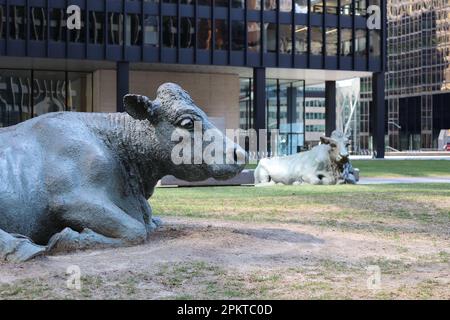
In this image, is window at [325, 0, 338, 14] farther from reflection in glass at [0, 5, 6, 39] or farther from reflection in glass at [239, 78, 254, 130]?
reflection in glass at [0, 5, 6, 39]

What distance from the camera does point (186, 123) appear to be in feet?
25.7

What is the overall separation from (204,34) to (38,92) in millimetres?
14863

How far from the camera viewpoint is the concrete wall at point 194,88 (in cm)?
5678

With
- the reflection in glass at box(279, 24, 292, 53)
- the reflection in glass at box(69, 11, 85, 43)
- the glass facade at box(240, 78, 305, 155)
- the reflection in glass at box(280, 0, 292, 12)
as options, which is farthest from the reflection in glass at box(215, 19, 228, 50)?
the reflection in glass at box(69, 11, 85, 43)

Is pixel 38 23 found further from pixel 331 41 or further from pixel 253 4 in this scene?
pixel 331 41

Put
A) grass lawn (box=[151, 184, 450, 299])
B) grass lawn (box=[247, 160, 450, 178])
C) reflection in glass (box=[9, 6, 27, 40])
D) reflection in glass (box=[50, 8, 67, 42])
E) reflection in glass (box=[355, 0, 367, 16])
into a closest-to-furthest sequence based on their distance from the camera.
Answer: grass lawn (box=[151, 184, 450, 299]) → grass lawn (box=[247, 160, 450, 178]) → reflection in glass (box=[9, 6, 27, 40]) → reflection in glass (box=[50, 8, 67, 42]) → reflection in glass (box=[355, 0, 367, 16])

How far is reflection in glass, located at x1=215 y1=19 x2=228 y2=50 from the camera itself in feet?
180

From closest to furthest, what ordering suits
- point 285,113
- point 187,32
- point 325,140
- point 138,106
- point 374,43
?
point 138,106 < point 325,140 < point 187,32 < point 374,43 < point 285,113

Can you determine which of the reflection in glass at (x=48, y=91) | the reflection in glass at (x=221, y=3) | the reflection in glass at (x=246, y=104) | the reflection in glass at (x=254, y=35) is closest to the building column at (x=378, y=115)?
the reflection in glass at (x=246, y=104)

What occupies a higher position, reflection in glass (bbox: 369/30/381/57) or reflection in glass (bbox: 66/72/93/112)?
reflection in glass (bbox: 369/30/381/57)

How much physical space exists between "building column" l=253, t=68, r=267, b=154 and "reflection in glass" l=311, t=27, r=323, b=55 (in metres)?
4.96

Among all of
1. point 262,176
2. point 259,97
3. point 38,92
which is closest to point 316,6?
point 259,97

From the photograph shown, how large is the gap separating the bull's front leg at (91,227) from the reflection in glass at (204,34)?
158 feet

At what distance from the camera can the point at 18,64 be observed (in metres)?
53.7
